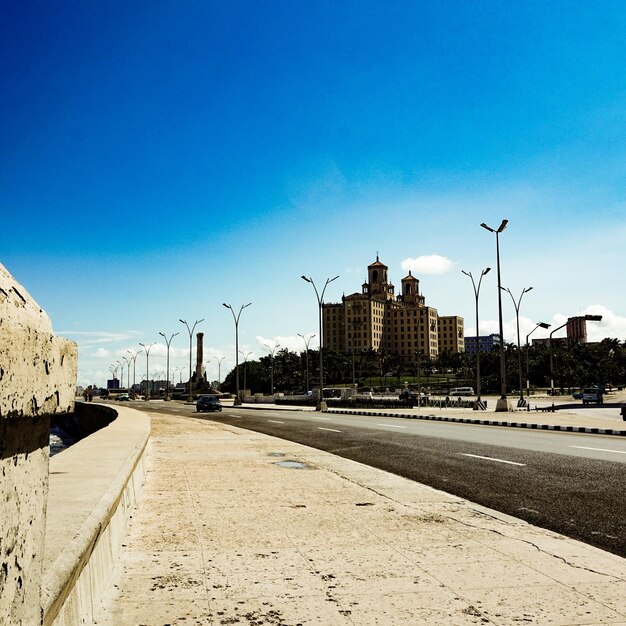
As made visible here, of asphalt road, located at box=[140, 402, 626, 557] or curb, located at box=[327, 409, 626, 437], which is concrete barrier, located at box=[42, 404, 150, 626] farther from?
curb, located at box=[327, 409, 626, 437]

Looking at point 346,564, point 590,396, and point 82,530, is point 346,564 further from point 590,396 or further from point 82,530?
point 590,396

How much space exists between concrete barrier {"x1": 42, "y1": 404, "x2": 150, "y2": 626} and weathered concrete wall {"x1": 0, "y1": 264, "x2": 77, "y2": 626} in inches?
21.5

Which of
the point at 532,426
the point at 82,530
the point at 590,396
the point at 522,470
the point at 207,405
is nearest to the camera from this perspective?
the point at 82,530

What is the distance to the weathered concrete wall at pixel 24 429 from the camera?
4.78 feet

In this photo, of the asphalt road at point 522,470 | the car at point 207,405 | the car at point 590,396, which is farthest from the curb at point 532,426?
the car at point 590,396

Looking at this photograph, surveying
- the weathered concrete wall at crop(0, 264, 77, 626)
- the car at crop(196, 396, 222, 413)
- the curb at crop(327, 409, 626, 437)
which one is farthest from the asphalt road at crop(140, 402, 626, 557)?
the car at crop(196, 396, 222, 413)

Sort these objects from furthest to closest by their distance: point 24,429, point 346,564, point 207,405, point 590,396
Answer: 1. point 590,396
2. point 207,405
3. point 346,564
4. point 24,429

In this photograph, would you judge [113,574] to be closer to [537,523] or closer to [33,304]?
[33,304]

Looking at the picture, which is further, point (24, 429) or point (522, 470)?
point (522, 470)

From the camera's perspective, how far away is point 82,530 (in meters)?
3.64

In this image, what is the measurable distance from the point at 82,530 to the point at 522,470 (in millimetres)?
9676

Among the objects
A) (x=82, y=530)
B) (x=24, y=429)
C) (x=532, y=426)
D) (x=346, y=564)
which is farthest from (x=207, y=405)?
(x=24, y=429)

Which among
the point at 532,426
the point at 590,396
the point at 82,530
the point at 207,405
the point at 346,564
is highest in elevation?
the point at 82,530

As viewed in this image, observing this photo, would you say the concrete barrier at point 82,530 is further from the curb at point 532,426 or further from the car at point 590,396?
the car at point 590,396
